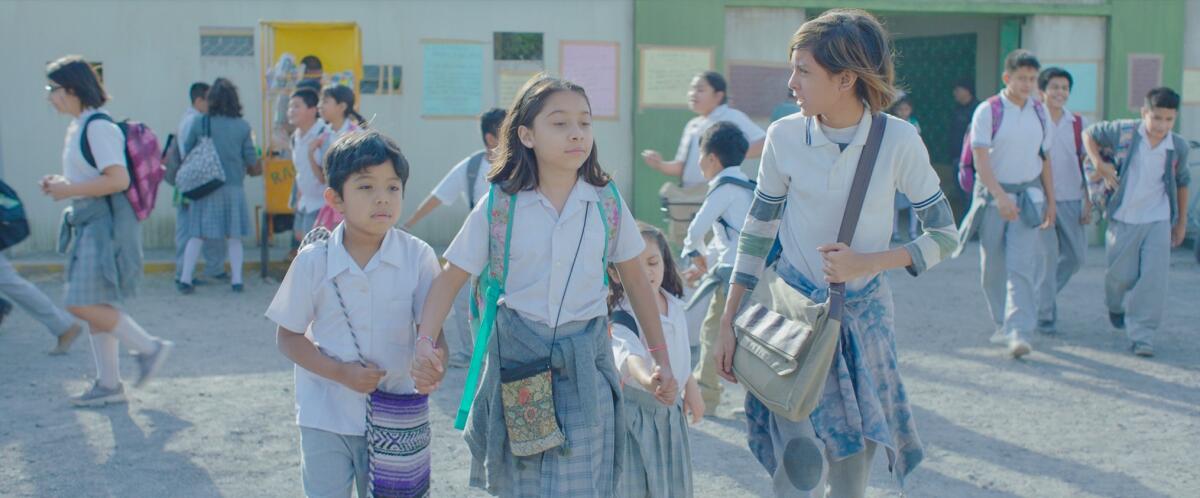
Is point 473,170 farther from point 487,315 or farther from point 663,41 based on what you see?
point 663,41

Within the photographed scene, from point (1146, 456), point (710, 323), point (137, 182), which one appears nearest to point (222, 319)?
point (137, 182)

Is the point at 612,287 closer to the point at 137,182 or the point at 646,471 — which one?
the point at 646,471

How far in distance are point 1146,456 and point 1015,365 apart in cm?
173

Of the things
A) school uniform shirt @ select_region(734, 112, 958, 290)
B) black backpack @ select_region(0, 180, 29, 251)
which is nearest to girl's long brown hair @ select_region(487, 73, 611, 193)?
school uniform shirt @ select_region(734, 112, 958, 290)

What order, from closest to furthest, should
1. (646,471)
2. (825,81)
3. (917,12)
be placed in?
(825,81), (646,471), (917,12)

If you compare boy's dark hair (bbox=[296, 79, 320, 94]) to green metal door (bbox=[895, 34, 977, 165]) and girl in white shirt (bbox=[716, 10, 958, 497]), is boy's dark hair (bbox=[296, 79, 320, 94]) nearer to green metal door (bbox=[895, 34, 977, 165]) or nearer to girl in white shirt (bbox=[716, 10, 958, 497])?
girl in white shirt (bbox=[716, 10, 958, 497])

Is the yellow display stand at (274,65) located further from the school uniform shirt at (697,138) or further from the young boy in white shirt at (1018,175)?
the young boy in white shirt at (1018,175)

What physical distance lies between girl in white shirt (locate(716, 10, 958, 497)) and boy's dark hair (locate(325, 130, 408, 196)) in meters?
1.08

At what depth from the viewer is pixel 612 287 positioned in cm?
382

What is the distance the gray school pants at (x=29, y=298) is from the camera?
22.3 feet

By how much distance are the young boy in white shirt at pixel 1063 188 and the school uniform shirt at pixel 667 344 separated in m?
4.53

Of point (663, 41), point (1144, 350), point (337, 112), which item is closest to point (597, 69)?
point (663, 41)

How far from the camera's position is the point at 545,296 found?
10.5 feet

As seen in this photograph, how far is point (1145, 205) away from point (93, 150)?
6.06 meters
